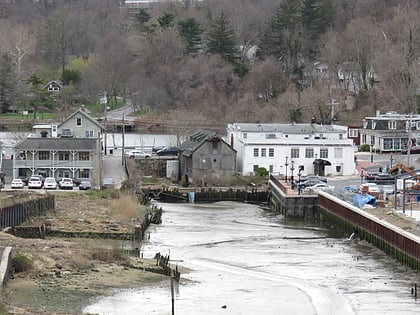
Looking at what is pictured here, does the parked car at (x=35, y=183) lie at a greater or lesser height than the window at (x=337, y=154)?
lesser

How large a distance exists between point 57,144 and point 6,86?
48.4m

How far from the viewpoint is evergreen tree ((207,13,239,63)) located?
111037mm

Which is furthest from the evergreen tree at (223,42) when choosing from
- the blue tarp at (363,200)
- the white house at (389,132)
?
the blue tarp at (363,200)

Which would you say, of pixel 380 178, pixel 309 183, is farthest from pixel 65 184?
pixel 380 178

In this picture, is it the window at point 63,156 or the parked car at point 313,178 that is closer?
the parked car at point 313,178

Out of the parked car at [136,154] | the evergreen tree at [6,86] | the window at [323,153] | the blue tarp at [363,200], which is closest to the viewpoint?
the blue tarp at [363,200]

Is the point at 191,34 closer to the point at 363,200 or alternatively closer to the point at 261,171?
the point at 261,171

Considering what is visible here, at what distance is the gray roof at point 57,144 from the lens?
6344 cm

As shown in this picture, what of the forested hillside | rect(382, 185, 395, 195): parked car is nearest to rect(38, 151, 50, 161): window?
rect(382, 185, 395, 195): parked car

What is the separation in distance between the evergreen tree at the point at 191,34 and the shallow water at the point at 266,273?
2397 inches

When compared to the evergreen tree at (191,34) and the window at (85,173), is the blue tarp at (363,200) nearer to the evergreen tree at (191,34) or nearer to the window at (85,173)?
the window at (85,173)

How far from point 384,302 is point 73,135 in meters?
38.3

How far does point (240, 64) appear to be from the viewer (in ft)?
368

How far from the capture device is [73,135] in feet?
230
